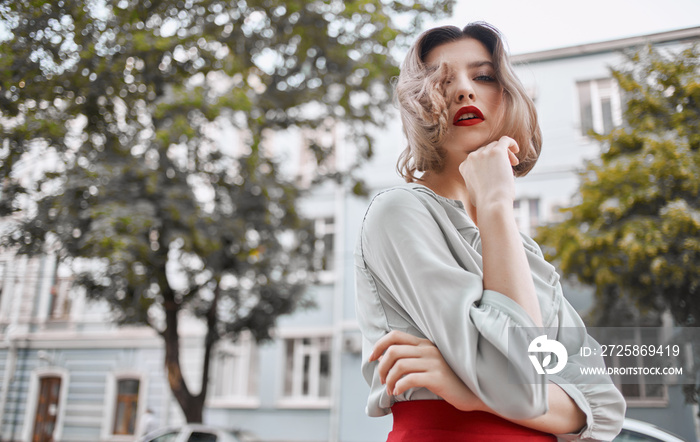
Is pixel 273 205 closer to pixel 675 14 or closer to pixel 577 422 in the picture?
pixel 675 14

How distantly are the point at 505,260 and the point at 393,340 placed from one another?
0.35 ft

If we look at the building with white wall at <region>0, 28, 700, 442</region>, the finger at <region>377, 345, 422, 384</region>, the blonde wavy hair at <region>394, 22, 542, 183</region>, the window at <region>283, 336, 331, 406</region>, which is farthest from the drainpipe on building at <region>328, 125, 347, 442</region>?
the finger at <region>377, 345, 422, 384</region>

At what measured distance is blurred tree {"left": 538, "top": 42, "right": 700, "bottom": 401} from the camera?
228cm

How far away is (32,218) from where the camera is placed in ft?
4.67

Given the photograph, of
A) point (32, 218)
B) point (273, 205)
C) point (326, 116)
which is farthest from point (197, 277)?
point (32, 218)

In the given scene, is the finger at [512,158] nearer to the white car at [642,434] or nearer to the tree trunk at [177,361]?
the white car at [642,434]

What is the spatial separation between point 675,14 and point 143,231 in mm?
3248

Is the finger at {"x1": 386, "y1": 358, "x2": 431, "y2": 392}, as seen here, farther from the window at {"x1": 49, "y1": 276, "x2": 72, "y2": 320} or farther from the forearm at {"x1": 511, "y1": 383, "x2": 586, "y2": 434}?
the window at {"x1": 49, "y1": 276, "x2": 72, "y2": 320}

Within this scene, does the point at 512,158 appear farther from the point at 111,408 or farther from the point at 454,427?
the point at 111,408

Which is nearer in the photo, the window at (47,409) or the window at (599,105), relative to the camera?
the window at (47,409)

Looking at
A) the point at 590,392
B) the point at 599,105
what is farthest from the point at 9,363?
the point at 599,105

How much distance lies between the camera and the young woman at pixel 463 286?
40 cm

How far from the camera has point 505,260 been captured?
16.6 inches

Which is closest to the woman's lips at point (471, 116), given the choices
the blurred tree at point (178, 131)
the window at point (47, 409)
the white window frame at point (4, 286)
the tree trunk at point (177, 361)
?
the blurred tree at point (178, 131)
